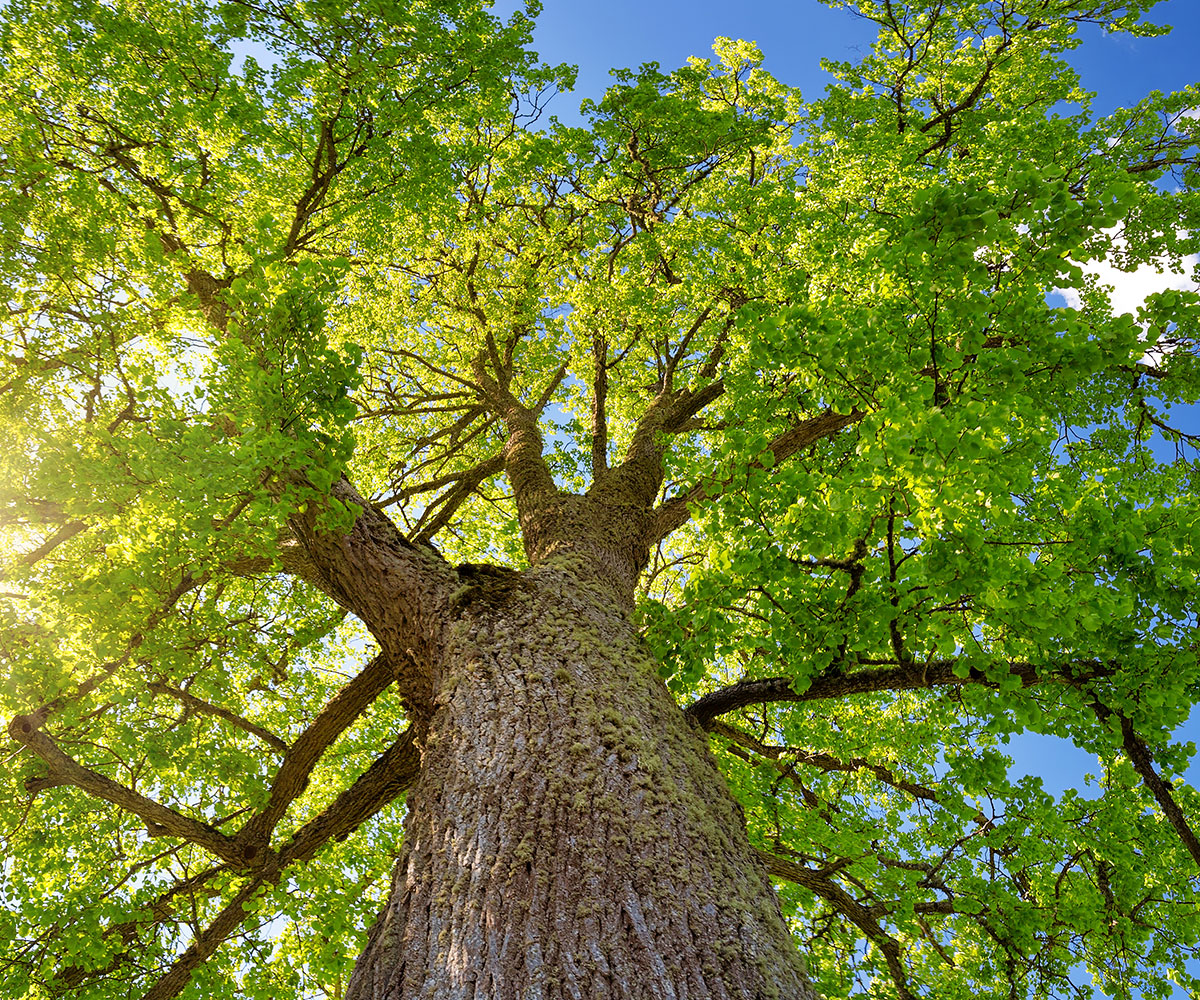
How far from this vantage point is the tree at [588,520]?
3012 millimetres

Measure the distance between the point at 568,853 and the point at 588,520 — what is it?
3871mm

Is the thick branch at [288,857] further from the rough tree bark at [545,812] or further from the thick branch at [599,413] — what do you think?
the thick branch at [599,413]

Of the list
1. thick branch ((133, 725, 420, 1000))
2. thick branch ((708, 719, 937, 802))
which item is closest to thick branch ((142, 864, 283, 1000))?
thick branch ((133, 725, 420, 1000))

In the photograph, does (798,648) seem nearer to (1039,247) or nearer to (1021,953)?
(1039,247)

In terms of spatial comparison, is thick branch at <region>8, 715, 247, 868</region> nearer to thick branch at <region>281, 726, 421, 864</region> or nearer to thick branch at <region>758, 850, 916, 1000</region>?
thick branch at <region>281, 726, 421, 864</region>

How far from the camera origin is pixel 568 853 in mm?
2480

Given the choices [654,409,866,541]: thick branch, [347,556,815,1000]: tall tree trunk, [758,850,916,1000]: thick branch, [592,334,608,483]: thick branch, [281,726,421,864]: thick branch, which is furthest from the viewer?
[592,334,608,483]: thick branch

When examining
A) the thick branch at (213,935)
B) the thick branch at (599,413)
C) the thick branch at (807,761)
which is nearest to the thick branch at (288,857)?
the thick branch at (213,935)

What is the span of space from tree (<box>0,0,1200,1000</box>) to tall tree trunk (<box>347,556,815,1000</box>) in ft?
0.06

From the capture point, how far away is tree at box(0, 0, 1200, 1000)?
3.01 metres

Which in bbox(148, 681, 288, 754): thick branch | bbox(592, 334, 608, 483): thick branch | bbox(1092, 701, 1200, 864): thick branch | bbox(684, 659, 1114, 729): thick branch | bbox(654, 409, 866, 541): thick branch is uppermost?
bbox(592, 334, 608, 483): thick branch

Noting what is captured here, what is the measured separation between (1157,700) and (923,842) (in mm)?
4462

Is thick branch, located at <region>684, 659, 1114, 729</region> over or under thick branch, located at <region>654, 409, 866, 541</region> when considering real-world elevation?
under

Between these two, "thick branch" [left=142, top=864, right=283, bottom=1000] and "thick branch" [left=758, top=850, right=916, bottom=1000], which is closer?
"thick branch" [left=758, top=850, right=916, bottom=1000]
